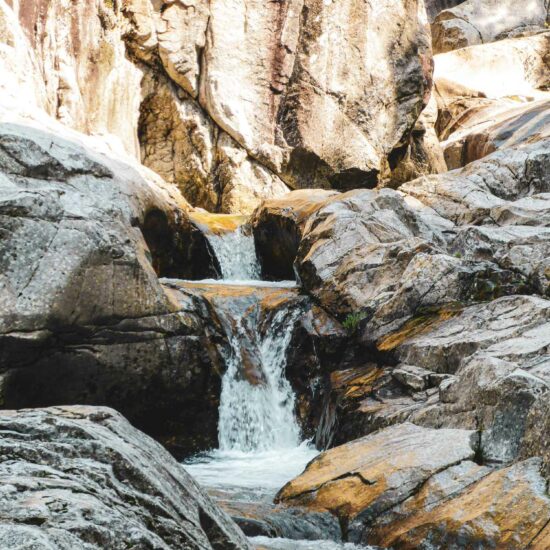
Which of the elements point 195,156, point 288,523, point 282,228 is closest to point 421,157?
point 195,156

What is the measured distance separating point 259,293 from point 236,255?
3.59 meters

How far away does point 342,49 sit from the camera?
23891 millimetres

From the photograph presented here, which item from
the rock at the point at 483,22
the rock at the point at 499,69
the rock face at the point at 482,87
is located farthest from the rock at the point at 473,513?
the rock at the point at 483,22

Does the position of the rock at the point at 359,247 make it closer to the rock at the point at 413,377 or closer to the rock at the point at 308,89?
the rock at the point at 413,377

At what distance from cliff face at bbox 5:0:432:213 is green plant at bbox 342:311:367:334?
11.2 metres

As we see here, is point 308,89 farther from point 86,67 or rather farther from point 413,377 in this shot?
point 413,377

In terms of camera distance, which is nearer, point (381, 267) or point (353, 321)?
point (353, 321)

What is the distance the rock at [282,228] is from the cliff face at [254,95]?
15.5ft

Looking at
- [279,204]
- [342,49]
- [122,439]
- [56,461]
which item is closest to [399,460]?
[122,439]

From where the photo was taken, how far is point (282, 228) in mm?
16891

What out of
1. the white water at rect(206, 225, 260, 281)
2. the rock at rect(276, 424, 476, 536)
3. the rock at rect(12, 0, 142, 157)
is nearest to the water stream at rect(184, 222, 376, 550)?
the rock at rect(276, 424, 476, 536)

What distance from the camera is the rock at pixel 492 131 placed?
24141 millimetres

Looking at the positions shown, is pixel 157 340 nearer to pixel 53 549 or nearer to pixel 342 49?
pixel 53 549

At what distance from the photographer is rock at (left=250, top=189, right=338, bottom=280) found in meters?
16.5
